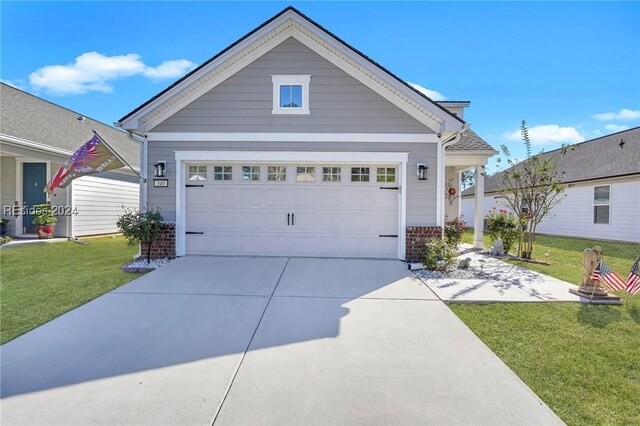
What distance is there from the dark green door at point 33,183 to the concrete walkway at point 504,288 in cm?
1392

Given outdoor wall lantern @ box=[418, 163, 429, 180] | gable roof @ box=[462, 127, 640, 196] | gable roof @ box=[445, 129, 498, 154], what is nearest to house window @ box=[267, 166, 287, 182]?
outdoor wall lantern @ box=[418, 163, 429, 180]

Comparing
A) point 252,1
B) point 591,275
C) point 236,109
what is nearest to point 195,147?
point 236,109

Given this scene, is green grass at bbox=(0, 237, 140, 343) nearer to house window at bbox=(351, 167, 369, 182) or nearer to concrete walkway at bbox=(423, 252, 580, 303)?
house window at bbox=(351, 167, 369, 182)

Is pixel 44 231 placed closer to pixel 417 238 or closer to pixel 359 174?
pixel 359 174

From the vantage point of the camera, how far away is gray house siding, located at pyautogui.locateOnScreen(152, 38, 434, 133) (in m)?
7.54

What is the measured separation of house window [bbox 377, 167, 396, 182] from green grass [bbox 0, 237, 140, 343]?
6.03 m

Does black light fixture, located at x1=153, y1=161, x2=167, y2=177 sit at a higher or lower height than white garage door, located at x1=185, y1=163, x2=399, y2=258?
higher

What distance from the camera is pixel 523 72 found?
34.3 ft

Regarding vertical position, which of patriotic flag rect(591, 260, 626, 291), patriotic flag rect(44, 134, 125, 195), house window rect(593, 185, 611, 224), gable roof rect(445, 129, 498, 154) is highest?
gable roof rect(445, 129, 498, 154)

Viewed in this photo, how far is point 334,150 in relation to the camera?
24.8 feet

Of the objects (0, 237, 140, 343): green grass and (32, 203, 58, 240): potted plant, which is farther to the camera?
(32, 203, 58, 240): potted plant

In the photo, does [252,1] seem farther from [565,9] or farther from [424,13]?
[565,9]

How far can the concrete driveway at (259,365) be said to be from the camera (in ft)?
7.78

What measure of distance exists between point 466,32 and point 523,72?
11.6 ft
